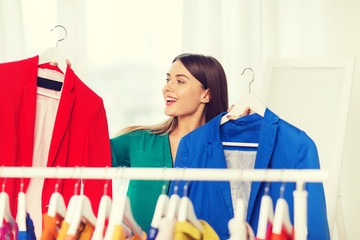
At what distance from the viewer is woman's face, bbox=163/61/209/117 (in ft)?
7.18

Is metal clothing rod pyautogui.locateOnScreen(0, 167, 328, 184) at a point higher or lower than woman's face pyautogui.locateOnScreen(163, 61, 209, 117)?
lower

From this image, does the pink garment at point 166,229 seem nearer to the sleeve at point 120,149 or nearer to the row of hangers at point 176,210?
the row of hangers at point 176,210

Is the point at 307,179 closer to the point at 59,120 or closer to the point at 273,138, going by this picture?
the point at 273,138

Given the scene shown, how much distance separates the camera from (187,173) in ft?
3.81

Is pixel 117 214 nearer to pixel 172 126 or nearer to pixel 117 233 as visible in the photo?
pixel 117 233

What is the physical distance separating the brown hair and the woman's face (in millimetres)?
26

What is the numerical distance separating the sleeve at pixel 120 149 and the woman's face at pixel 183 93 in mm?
245

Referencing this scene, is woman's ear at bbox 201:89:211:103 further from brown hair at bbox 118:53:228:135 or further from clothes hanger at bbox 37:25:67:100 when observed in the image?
clothes hanger at bbox 37:25:67:100

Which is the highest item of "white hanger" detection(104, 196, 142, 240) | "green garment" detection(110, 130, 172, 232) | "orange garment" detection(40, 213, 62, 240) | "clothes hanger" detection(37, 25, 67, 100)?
"clothes hanger" detection(37, 25, 67, 100)

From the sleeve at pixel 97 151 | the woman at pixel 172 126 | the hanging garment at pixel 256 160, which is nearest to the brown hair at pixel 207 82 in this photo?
the woman at pixel 172 126

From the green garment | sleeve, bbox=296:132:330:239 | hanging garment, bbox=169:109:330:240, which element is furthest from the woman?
sleeve, bbox=296:132:330:239

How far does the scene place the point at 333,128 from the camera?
2.27 metres

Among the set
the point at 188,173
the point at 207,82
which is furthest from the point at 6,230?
the point at 207,82

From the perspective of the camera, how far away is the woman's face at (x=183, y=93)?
2.19m
